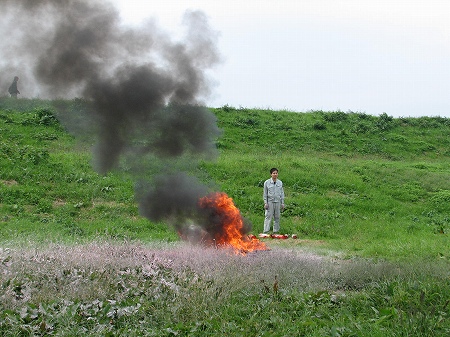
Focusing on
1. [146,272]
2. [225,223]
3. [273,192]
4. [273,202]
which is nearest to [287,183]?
[273,192]

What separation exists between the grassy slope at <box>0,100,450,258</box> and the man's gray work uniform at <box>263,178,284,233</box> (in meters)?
0.66

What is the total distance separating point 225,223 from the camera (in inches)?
497

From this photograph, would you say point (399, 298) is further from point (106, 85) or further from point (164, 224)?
point (164, 224)

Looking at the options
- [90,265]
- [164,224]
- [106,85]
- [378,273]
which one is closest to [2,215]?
[164,224]

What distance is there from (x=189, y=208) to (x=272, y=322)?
7298 millimetres

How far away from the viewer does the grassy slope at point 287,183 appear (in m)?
14.8

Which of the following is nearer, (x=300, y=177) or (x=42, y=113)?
(x=300, y=177)

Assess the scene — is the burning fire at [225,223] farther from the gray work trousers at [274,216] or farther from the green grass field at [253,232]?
the gray work trousers at [274,216]

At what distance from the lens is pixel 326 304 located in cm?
676

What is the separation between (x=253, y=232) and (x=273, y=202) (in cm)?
118

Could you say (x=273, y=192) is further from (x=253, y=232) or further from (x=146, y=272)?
(x=146, y=272)

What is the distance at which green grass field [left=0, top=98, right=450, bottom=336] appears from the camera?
6.12 m

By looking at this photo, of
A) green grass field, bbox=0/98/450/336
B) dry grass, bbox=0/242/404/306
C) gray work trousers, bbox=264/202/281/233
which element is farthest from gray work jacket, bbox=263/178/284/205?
dry grass, bbox=0/242/404/306

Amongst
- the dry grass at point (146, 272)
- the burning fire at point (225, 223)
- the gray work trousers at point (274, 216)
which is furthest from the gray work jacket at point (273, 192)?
the dry grass at point (146, 272)
